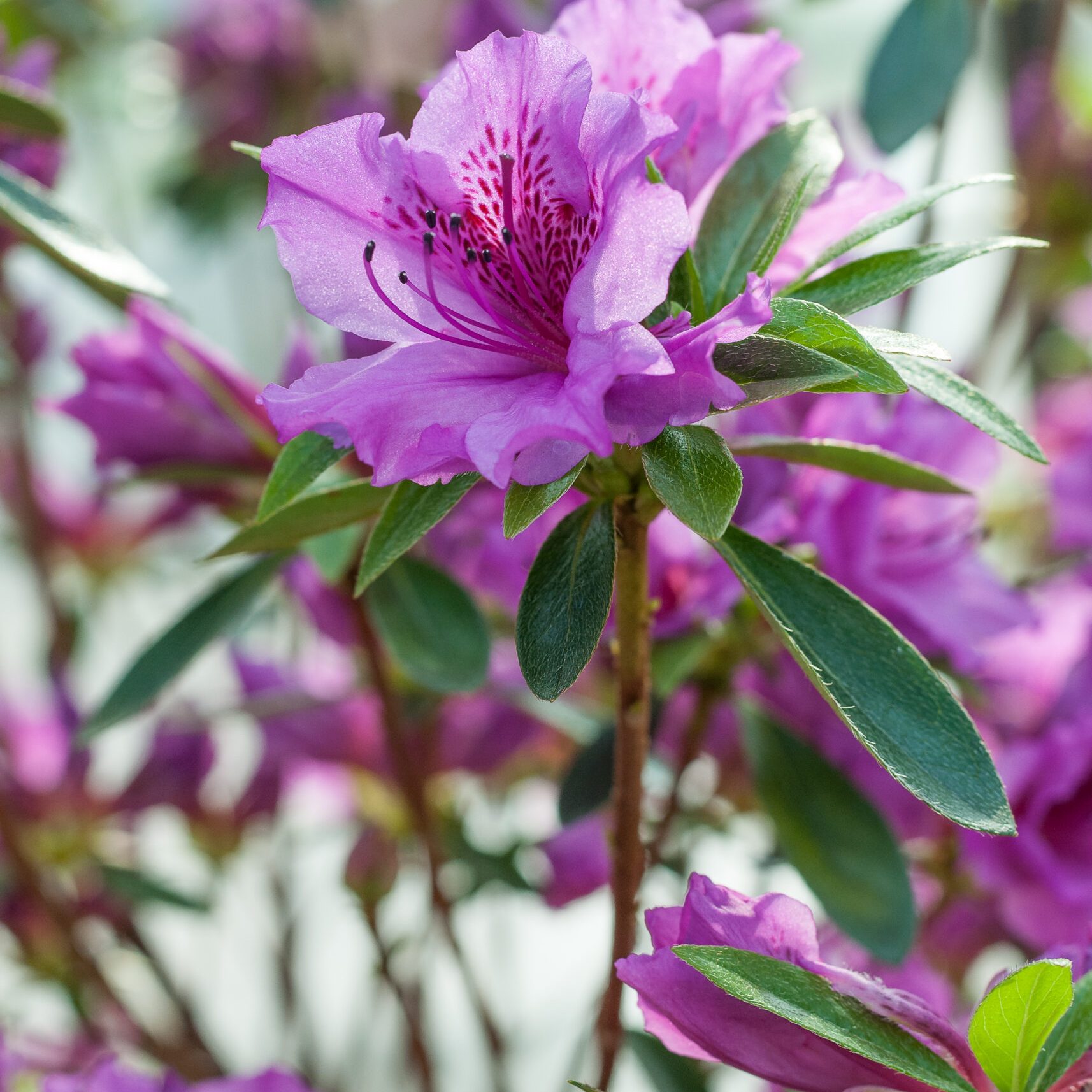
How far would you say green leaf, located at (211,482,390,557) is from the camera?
19.6 inches

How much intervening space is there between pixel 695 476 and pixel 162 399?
0.40 meters

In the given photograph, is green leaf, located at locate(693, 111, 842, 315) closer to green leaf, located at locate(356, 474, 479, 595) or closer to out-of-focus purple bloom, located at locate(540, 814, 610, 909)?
green leaf, located at locate(356, 474, 479, 595)

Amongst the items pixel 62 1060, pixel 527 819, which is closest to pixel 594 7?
pixel 62 1060

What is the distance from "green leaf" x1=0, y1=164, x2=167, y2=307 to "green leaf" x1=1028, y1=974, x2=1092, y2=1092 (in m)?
0.42

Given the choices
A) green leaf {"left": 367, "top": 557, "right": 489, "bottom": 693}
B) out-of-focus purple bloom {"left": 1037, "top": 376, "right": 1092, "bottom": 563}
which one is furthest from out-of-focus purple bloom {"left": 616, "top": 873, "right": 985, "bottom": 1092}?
out-of-focus purple bloom {"left": 1037, "top": 376, "right": 1092, "bottom": 563}

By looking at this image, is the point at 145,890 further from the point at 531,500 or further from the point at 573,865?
the point at 531,500

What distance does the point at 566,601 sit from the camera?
41 cm

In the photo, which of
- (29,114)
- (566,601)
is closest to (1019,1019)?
(566,601)

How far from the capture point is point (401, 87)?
1.03 m

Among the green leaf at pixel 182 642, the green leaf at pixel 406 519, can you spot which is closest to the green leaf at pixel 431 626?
the green leaf at pixel 182 642

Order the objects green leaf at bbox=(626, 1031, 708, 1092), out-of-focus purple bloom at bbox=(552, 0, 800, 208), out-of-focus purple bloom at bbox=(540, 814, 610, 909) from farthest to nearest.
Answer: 1. out-of-focus purple bloom at bbox=(540, 814, 610, 909)
2. green leaf at bbox=(626, 1031, 708, 1092)
3. out-of-focus purple bloom at bbox=(552, 0, 800, 208)

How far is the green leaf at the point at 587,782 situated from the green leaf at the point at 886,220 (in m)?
0.31

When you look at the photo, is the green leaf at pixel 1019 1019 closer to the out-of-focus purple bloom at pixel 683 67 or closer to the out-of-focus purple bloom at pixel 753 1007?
the out-of-focus purple bloom at pixel 753 1007

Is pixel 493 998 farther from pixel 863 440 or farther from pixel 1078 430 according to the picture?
pixel 863 440
